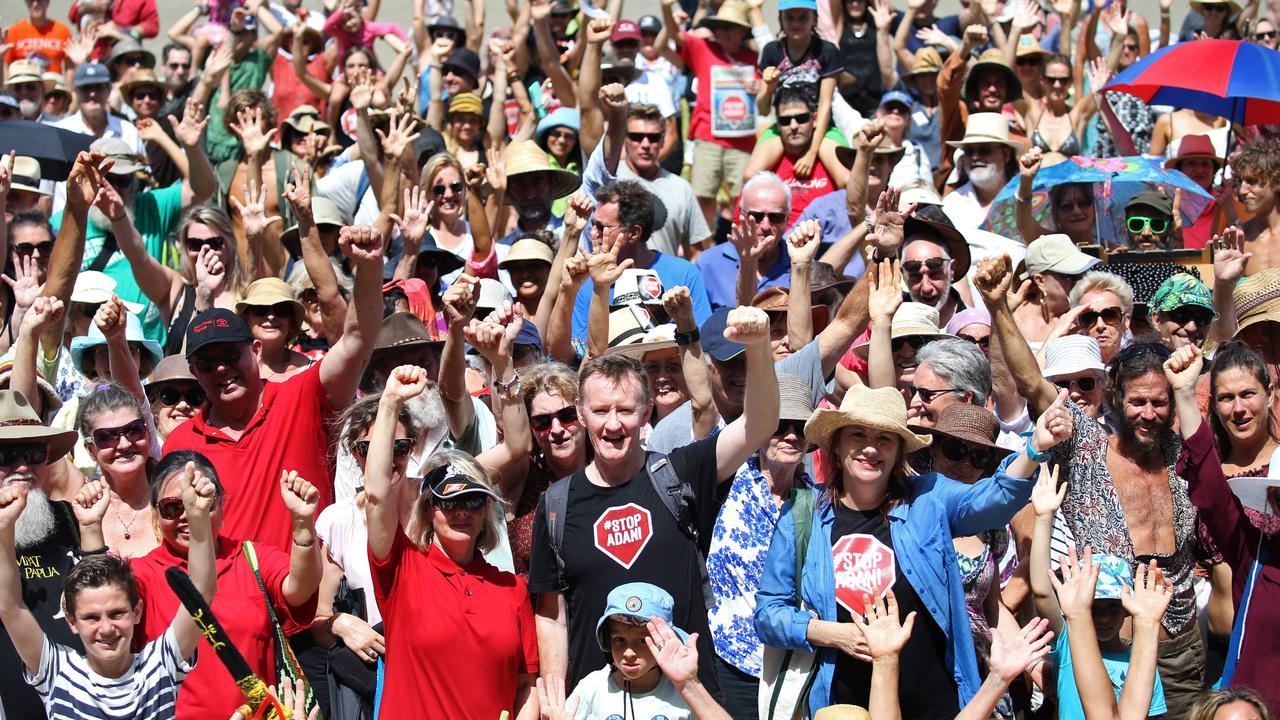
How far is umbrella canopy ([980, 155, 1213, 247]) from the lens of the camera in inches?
343

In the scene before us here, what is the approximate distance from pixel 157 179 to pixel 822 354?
5922mm

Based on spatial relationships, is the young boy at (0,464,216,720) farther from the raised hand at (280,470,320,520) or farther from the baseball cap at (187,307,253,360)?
the baseball cap at (187,307,253,360)

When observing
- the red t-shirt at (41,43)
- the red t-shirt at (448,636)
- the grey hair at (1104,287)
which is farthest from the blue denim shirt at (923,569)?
the red t-shirt at (41,43)

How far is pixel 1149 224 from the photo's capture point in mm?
8633

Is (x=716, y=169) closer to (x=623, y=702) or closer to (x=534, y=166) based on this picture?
(x=534, y=166)

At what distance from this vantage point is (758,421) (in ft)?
16.9

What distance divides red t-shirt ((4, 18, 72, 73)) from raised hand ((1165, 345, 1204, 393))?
10.0 meters

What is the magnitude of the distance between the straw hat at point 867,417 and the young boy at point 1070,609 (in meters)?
0.51

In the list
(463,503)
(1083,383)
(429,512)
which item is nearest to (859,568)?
(463,503)

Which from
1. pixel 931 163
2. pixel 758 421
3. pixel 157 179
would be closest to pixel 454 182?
pixel 157 179

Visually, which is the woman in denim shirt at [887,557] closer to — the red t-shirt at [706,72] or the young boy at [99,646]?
the young boy at [99,646]

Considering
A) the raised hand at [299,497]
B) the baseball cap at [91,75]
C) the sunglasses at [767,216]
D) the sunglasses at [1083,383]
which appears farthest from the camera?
the baseball cap at [91,75]

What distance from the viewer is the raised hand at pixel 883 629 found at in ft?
15.6

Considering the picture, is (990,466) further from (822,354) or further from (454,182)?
(454,182)
